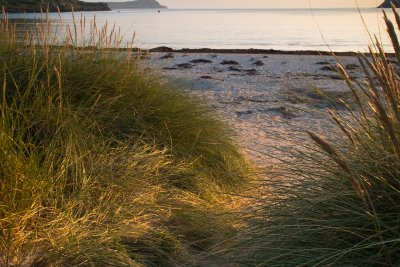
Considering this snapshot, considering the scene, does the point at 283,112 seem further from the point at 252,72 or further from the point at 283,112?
the point at 252,72

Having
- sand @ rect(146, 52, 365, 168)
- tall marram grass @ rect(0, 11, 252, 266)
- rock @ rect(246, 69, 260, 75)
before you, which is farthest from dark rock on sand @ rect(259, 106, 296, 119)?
rock @ rect(246, 69, 260, 75)

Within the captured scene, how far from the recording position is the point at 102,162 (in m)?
3.42

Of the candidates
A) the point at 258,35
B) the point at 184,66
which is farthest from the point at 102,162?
the point at 258,35

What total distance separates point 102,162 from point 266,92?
289 inches

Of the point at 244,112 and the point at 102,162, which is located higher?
the point at 102,162

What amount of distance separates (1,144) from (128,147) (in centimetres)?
110

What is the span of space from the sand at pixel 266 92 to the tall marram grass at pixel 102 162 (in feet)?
1.64

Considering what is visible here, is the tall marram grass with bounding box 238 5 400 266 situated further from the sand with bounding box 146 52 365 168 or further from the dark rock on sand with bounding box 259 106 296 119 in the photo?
the dark rock on sand with bounding box 259 106 296 119

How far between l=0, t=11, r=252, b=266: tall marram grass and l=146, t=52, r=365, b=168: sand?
50 cm

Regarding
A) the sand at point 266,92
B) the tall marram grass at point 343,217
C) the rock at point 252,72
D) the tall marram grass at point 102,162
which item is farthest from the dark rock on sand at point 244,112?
the tall marram grass at point 343,217

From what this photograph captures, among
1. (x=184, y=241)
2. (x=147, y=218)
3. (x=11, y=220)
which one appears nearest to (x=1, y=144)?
(x=11, y=220)

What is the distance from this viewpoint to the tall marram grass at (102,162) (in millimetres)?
2766

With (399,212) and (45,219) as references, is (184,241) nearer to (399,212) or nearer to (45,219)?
(45,219)

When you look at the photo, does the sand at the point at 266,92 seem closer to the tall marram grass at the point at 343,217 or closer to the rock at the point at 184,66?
the rock at the point at 184,66
